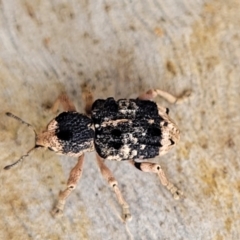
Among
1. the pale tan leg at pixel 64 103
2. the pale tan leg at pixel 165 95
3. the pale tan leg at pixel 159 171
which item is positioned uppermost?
the pale tan leg at pixel 64 103

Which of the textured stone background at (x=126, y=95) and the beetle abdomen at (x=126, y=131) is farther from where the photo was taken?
the textured stone background at (x=126, y=95)

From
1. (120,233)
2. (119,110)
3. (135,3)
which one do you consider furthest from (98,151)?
(135,3)

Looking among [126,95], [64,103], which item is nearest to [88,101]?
[64,103]

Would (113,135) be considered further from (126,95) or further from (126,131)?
(126,95)

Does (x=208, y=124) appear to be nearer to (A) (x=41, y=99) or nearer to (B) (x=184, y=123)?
(B) (x=184, y=123)

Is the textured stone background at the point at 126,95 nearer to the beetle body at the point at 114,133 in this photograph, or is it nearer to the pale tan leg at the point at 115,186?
the pale tan leg at the point at 115,186

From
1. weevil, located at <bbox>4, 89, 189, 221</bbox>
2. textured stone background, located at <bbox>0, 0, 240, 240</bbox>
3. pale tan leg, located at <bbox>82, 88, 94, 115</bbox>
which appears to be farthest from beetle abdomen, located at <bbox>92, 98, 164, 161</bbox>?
textured stone background, located at <bbox>0, 0, 240, 240</bbox>

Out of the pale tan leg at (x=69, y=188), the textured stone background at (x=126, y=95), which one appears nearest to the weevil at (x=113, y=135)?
the pale tan leg at (x=69, y=188)
